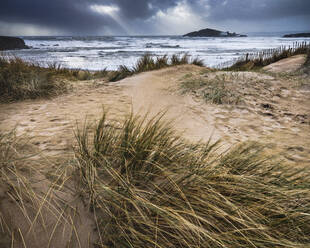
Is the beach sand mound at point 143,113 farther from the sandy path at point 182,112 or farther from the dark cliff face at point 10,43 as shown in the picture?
the dark cliff face at point 10,43

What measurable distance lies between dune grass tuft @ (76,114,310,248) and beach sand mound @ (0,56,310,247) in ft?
0.48

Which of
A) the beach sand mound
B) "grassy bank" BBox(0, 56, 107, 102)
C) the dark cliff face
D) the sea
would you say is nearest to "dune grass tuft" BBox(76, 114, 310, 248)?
the beach sand mound

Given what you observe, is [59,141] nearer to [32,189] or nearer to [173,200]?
[32,189]

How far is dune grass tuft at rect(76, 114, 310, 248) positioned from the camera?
831mm

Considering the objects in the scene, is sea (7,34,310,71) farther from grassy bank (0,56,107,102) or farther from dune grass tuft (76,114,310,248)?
dune grass tuft (76,114,310,248)

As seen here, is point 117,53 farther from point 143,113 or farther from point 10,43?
point 143,113

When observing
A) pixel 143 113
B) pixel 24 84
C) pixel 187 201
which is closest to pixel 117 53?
pixel 24 84

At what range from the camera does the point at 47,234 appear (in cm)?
85

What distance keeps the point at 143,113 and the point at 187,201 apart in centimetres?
212

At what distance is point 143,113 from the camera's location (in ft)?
9.55

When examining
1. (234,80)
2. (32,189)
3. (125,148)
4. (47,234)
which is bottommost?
(47,234)

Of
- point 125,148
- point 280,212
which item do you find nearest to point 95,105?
point 125,148

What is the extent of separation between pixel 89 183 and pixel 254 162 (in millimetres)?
981

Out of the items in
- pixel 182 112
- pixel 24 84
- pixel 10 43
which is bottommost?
pixel 182 112
